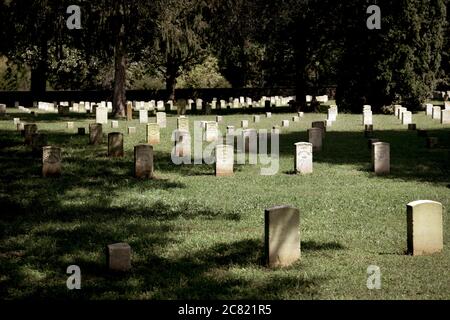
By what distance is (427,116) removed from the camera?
33.8 meters

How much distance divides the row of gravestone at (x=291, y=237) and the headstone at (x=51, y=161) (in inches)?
301

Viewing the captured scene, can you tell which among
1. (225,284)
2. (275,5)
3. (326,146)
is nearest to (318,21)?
(275,5)

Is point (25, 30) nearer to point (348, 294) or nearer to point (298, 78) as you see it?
point (298, 78)

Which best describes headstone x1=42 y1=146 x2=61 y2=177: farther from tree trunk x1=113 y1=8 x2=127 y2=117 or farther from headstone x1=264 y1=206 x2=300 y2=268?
tree trunk x1=113 y1=8 x2=127 y2=117

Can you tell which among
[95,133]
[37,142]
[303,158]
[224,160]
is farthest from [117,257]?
[95,133]

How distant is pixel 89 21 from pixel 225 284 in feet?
88.3

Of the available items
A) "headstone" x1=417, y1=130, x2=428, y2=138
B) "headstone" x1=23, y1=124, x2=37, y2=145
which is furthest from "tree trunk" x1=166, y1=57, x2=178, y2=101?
"headstone" x1=23, y1=124, x2=37, y2=145

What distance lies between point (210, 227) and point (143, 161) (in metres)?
5.25

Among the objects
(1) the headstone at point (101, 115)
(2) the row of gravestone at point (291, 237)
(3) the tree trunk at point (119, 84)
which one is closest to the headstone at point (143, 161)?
(2) the row of gravestone at point (291, 237)

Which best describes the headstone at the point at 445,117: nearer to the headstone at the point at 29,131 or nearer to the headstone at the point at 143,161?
the headstone at the point at 29,131

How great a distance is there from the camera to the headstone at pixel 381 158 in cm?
1575

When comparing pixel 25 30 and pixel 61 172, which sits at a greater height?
pixel 25 30

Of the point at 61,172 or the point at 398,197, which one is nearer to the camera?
the point at 398,197

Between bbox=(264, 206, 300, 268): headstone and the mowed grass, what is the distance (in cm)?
18
